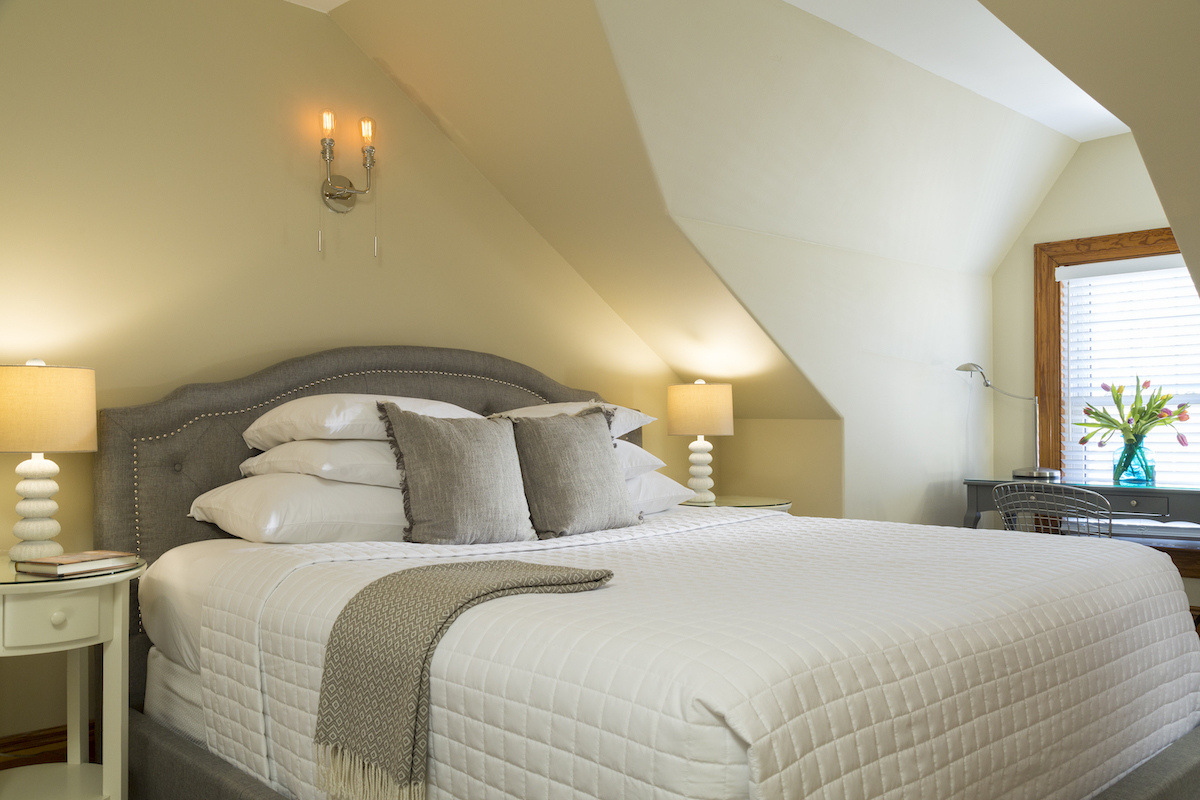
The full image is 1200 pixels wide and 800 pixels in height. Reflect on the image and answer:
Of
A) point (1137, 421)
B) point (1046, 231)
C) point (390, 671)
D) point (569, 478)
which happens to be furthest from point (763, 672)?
point (1046, 231)

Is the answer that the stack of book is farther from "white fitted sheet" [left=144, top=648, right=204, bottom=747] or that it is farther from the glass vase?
the glass vase

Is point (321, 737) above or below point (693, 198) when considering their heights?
below

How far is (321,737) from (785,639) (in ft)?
2.88

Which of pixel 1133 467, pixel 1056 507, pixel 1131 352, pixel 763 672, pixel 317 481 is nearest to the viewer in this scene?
pixel 763 672

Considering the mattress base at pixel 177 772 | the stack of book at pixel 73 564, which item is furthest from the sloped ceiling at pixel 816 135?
the mattress base at pixel 177 772

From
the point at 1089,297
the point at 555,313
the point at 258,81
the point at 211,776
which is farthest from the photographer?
the point at 1089,297

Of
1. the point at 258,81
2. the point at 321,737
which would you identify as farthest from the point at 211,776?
the point at 258,81

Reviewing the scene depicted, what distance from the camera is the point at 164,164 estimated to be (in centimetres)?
286

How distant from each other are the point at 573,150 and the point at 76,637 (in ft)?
7.24

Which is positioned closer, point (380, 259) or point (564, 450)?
point (564, 450)

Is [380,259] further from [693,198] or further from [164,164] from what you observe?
[693,198]

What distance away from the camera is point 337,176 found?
127 inches

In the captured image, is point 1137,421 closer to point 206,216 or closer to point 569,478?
point 569,478

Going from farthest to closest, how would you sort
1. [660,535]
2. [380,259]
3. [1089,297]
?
[1089,297]
[380,259]
[660,535]
